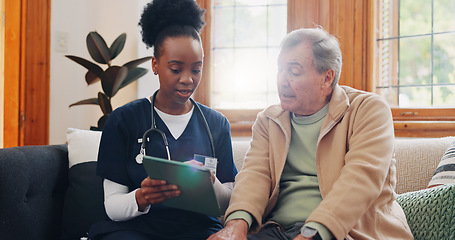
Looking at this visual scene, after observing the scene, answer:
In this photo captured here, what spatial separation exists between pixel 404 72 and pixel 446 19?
38 cm

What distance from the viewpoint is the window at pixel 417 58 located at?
2631mm

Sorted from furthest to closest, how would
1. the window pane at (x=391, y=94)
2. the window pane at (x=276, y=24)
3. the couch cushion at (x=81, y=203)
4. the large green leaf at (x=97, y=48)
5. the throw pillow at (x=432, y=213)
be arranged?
the window pane at (x=276, y=24) → the window pane at (x=391, y=94) → the large green leaf at (x=97, y=48) → the couch cushion at (x=81, y=203) → the throw pillow at (x=432, y=213)

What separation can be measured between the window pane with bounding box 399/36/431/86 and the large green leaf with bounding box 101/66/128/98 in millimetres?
1686

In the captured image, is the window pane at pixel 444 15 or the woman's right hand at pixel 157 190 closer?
the woman's right hand at pixel 157 190

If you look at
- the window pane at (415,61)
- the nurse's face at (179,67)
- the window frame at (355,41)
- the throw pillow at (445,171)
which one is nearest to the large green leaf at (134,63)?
the window frame at (355,41)

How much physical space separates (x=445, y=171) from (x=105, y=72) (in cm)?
184

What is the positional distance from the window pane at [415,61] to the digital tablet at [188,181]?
195 cm

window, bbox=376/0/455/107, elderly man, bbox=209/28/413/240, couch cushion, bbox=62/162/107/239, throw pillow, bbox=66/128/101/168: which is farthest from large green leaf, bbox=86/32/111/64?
window, bbox=376/0/455/107

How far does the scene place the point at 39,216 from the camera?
168 cm

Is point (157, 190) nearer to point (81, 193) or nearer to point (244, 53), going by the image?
point (81, 193)

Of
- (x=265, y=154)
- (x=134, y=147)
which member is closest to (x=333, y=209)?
(x=265, y=154)

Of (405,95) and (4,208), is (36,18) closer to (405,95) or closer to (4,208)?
(4,208)

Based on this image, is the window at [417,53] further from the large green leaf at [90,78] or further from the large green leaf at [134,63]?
the large green leaf at [90,78]

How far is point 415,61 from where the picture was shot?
2723mm
